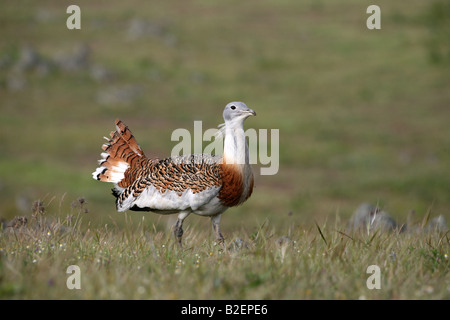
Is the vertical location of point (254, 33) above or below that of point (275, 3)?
below

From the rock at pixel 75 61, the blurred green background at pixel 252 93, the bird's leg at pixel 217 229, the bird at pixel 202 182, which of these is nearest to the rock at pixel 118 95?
the blurred green background at pixel 252 93

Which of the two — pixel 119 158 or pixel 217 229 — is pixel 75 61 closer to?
pixel 119 158

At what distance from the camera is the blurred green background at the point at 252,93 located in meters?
25.8

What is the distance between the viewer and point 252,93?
4559 centimetres

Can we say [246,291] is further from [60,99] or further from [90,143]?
[60,99]

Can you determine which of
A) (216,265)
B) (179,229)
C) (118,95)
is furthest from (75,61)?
(216,265)

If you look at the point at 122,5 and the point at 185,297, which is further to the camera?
the point at 122,5

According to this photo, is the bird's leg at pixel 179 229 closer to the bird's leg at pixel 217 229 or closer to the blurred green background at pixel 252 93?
the bird's leg at pixel 217 229

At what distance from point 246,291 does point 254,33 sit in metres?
59.7

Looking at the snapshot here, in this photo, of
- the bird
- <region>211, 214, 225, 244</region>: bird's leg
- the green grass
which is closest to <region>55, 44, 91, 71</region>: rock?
the bird

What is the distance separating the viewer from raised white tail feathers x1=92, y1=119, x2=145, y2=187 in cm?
864

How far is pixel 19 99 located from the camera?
4312cm

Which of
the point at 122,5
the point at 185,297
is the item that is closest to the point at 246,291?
the point at 185,297

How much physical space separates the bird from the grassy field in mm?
355
